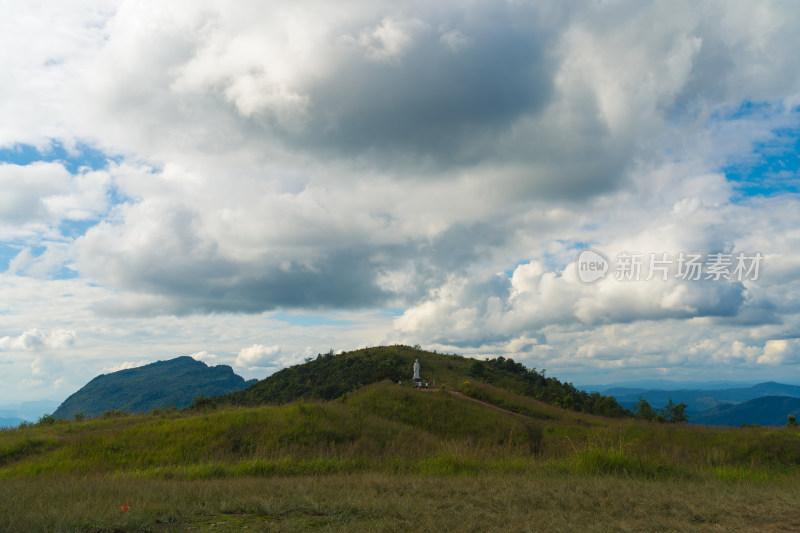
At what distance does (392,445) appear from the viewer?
19031mm

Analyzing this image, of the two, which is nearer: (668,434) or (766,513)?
(766,513)

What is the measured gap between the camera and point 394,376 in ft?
137

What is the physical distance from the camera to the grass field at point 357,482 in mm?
6344

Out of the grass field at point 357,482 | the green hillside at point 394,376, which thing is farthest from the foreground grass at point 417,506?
the green hillside at point 394,376

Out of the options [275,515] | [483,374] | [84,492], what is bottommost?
[483,374]

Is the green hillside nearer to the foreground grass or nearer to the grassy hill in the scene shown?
the grassy hill

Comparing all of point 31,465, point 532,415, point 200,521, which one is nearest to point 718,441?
point 532,415

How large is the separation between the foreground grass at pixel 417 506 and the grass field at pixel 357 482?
0.11ft

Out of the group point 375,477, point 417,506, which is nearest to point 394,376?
point 375,477

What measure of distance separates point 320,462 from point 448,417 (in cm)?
1557

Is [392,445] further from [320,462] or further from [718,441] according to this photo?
[718,441]

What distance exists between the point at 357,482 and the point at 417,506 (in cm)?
281

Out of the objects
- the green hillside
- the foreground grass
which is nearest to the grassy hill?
the foreground grass

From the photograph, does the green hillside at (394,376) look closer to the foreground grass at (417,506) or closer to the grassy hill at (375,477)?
the grassy hill at (375,477)
